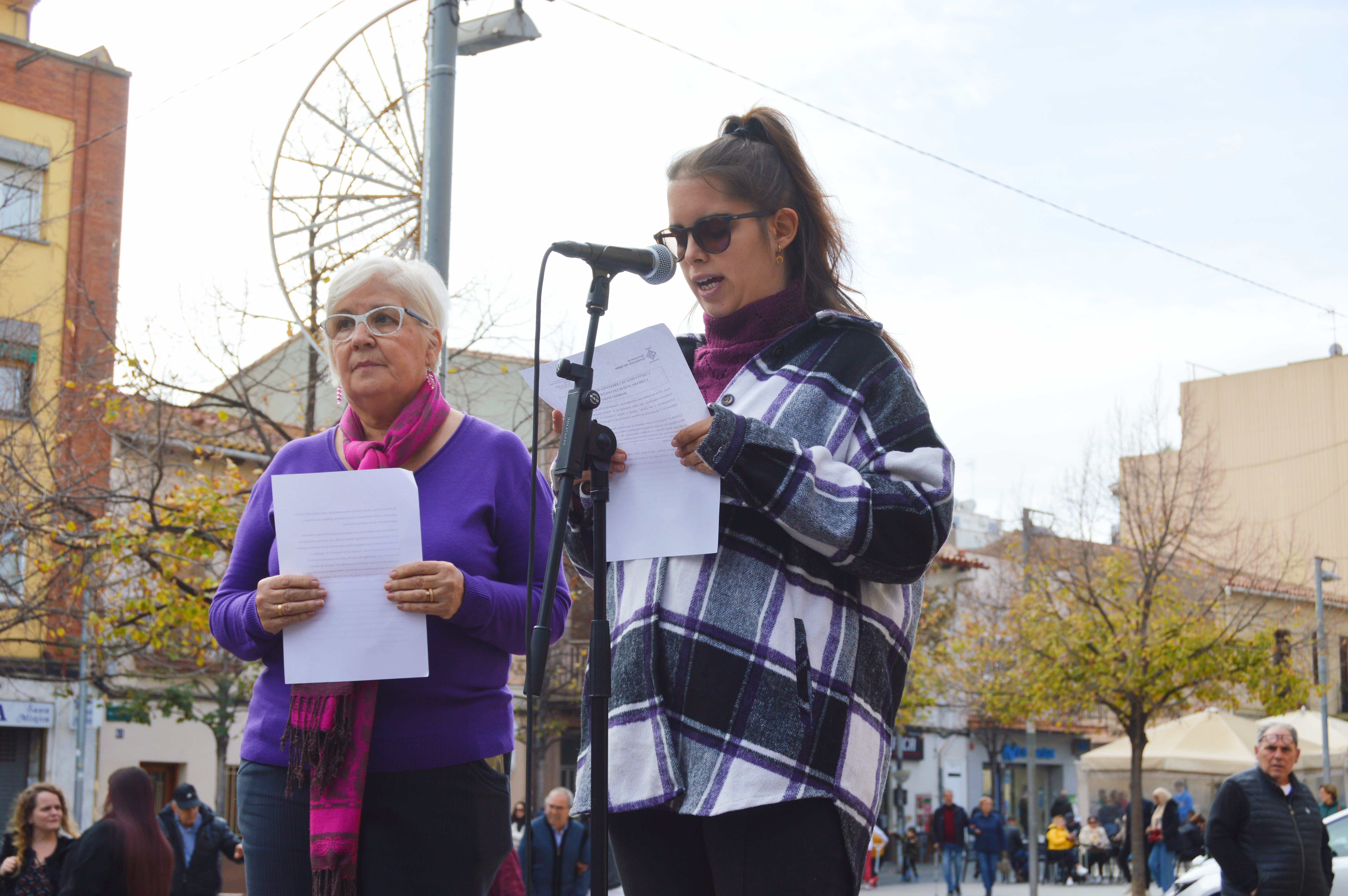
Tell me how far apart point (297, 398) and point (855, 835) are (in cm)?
1981

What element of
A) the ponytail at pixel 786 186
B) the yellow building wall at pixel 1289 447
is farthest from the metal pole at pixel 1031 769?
the ponytail at pixel 786 186

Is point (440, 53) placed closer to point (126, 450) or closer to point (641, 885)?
point (641, 885)

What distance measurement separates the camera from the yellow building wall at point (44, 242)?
69.5 ft

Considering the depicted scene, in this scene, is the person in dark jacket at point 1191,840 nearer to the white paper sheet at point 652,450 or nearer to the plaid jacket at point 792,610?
the plaid jacket at point 792,610

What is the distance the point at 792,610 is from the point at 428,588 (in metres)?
0.78

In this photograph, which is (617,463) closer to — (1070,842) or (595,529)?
(595,529)

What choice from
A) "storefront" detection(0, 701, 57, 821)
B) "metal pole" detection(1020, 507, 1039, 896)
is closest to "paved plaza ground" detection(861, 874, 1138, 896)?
"metal pole" detection(1020, 507, 1039, 896)

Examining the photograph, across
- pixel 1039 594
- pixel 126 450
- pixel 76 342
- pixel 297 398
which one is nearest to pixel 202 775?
pixel 297 398

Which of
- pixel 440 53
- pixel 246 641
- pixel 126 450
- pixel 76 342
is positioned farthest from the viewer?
pixel 76 342

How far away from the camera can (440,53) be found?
7.34 meters

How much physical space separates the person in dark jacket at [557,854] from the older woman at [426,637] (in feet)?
28.3

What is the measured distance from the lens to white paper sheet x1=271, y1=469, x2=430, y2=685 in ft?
8.32

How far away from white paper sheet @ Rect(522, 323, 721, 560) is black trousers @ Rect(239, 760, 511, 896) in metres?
0.65

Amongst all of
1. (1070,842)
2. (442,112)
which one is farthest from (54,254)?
(1070,842)
